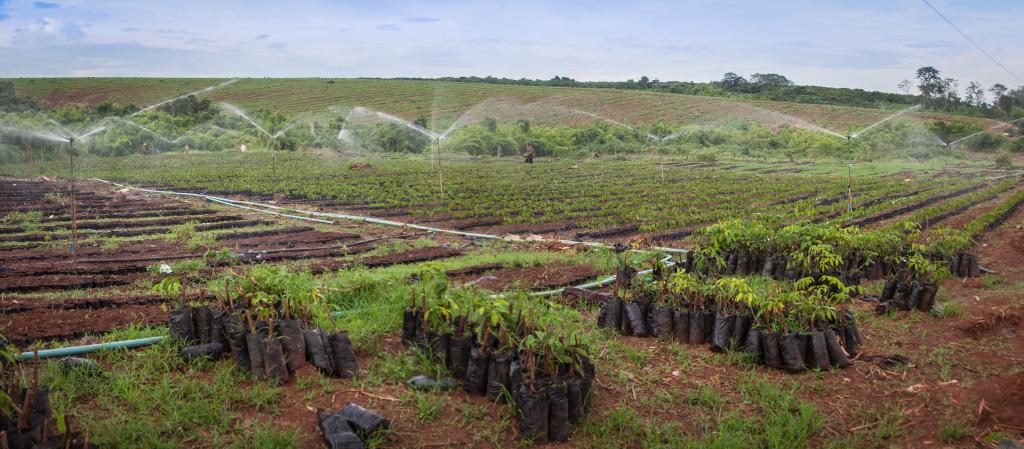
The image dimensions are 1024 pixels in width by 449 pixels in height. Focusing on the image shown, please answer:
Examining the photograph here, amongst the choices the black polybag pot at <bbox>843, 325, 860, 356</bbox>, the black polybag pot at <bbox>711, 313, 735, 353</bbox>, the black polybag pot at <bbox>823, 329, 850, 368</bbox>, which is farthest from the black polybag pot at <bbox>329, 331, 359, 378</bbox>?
the black polybag pot at <bbox>843, 325, 860, 356</bbox>

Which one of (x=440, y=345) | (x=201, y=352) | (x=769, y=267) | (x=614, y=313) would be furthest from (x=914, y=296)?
(x=201, y=352)

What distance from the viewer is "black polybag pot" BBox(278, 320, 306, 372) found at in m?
5.24

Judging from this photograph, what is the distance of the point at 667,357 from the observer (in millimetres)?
6090

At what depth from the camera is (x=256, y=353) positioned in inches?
202

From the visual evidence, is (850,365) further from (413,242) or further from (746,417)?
(413,242)

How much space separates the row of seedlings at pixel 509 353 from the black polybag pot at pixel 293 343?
911mm

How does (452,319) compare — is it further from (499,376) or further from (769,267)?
(769,267)

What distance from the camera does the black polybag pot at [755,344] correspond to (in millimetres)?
5867

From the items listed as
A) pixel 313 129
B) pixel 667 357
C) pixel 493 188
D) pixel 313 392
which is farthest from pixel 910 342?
pixel 313 129

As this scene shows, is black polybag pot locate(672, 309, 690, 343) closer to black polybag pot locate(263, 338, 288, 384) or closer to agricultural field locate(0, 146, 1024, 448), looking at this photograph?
agricultural field locate(0, 146, 1024, 448)

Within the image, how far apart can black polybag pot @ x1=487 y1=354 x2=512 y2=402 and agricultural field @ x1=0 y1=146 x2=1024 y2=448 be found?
0.10 metres

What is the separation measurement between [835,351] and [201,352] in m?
5.11

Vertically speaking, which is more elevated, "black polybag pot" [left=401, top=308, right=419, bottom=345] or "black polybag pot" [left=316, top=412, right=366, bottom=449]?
"black polybag pot" [left=401, top=308, right=419, bottom=345]

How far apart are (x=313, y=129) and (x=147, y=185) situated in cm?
2241
